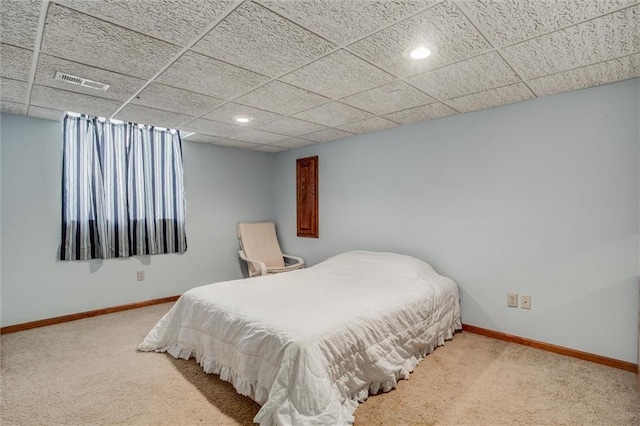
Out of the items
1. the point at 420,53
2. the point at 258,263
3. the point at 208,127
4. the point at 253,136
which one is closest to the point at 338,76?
the point at 420,53

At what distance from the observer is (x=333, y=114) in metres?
3.14

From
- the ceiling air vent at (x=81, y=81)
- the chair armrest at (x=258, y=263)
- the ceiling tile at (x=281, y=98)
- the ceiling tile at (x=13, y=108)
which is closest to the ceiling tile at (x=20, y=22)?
the ceiling air vent at (x=81, y=81)

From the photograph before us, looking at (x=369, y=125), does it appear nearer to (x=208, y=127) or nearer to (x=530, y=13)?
(x=208, y=127)

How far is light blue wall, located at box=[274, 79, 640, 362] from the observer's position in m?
2.35

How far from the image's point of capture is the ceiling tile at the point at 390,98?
2506mm

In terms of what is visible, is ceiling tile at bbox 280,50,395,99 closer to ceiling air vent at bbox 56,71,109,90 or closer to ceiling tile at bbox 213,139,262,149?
ceiling air vent at bbox 56,71,109,90

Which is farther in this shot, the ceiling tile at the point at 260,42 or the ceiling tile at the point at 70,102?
the ceiling tile at the point at 70,102

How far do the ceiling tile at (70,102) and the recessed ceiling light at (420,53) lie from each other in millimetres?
2474

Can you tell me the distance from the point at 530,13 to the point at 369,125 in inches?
81.4

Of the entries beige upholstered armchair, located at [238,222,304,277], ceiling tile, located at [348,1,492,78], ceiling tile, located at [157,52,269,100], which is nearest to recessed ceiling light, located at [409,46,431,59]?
ceiling tile, located at [348,1,492,78]

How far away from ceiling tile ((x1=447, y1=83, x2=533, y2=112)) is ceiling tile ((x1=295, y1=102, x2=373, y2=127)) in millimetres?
837

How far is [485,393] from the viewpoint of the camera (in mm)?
2051

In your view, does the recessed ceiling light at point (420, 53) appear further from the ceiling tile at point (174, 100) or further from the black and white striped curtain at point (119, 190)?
the black and white striped curtain at point (119, 190)

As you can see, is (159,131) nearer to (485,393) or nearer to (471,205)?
(471,205)
